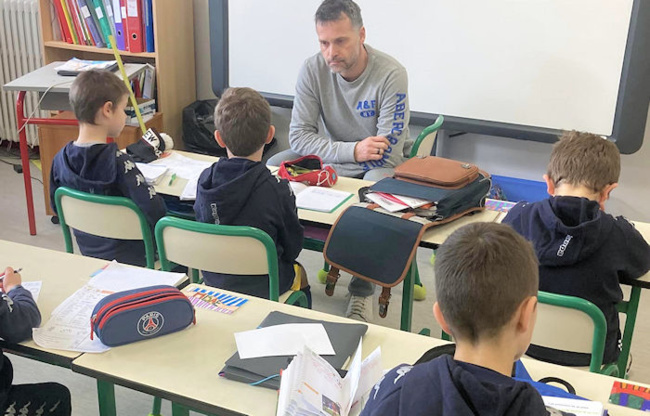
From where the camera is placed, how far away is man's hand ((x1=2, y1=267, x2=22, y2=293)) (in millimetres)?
1701

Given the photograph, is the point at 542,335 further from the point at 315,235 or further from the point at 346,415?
the point at 315,235

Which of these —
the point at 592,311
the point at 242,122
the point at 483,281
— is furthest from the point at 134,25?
the point at 483,281

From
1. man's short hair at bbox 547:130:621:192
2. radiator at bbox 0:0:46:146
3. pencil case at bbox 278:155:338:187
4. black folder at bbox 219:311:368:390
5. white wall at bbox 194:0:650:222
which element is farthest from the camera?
radiator at bbox 0:0:46:146

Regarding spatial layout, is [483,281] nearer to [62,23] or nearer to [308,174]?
[308,174]

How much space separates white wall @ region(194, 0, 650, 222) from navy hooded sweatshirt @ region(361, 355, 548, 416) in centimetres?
306

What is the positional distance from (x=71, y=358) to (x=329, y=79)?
6.85 feet

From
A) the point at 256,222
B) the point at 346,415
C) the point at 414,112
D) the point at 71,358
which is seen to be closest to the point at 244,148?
the point at 256,222

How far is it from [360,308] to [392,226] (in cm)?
70

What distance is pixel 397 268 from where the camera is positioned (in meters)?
2.33

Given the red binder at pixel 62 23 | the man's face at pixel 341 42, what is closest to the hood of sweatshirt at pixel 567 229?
the man's face at pixel 341 42

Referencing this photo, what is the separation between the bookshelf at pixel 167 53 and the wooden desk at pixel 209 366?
9.32 ft

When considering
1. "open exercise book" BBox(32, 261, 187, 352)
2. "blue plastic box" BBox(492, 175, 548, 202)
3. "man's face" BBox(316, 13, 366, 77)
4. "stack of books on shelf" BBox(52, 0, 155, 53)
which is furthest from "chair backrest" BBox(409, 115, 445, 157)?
"stack of books on shelf" BBox(52, 0, 155, 53)

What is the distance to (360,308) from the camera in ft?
9.66

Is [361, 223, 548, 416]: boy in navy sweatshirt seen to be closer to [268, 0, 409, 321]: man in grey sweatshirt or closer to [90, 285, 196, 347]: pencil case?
[90, 285, 196, 347]: pencil case
